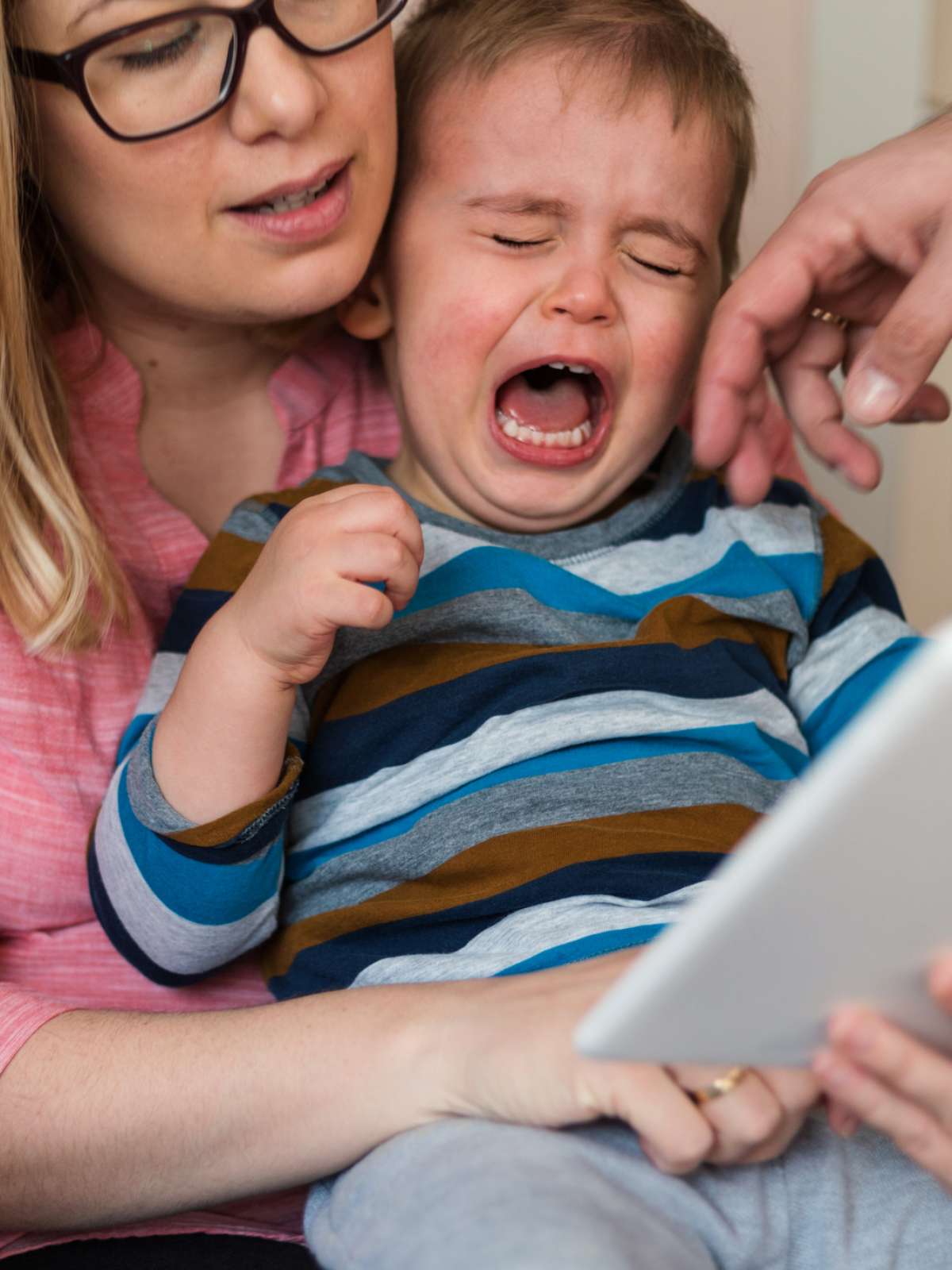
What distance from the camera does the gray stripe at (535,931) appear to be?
1114 mm

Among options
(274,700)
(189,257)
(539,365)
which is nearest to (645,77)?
(539,365)

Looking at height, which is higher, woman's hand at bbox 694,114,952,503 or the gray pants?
woman's hand at bbox 694,114,952,503

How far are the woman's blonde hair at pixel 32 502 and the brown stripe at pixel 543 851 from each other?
1.17ft

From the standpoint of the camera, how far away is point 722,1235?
0.93 metres

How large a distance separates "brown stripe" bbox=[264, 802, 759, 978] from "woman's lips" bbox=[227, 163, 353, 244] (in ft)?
1.88

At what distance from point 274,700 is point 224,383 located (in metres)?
0.52

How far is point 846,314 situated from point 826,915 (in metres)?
0.90

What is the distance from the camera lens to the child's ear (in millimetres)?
1539

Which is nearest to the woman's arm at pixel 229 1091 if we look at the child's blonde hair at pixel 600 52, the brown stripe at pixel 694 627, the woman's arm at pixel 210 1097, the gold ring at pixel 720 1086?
the woman's arm at pixel 210 1097

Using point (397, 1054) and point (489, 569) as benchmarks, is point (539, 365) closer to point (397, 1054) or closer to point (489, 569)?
point (489, 569)

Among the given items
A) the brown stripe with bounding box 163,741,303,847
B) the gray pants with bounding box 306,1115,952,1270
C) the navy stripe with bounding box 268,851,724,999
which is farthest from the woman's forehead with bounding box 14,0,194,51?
the gray pants with bounding box 306,1115,952,1270

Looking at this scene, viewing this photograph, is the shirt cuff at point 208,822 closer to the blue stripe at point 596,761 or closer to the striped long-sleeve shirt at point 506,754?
the striped long-sleeve shirt at point 506,754

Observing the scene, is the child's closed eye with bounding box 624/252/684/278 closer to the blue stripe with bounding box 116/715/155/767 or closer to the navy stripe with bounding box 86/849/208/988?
the blue stripe with bounding box 116/715/155/767

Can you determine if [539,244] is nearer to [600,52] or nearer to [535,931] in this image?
[600,52]
